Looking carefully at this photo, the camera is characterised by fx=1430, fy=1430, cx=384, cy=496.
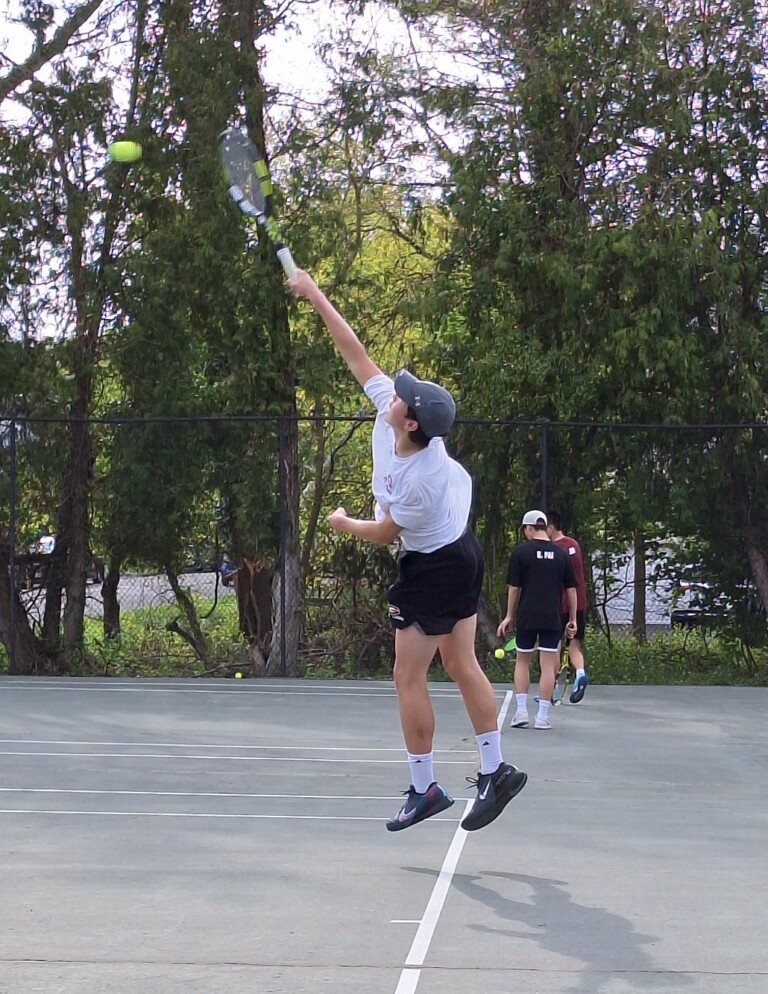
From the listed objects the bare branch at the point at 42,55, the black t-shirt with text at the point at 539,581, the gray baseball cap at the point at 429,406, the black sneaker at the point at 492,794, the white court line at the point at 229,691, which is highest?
the bare branch at the point at 42,55

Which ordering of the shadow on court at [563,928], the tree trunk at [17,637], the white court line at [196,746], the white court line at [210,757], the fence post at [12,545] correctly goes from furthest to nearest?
the tree trunk at [17,637] → the fence post at [12,545] → the white court line at [196,746] → the white court line at [210,757] → the shadow on court at [563,928]

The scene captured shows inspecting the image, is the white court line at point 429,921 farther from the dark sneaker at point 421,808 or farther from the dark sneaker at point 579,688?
the dark sneaker at point 579,688

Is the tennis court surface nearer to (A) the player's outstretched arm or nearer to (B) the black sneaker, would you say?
(B) the black sneaker

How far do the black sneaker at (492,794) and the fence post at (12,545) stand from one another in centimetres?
990

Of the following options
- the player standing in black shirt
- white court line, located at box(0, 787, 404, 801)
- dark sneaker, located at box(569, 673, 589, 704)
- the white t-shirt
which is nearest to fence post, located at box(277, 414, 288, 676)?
dark sneaker, located at box(569, 673, 589, 704)

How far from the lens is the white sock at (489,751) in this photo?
614cm

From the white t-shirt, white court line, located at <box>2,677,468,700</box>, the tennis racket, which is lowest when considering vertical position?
white court line, located at <box>2,677,468,700</box>

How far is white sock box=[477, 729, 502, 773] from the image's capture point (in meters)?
6.14

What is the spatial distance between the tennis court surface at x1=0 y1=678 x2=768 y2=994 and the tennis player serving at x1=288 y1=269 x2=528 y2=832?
1.38 feet

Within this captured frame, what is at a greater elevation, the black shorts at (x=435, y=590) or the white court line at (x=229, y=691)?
the black shorts at (x=435, y=590)

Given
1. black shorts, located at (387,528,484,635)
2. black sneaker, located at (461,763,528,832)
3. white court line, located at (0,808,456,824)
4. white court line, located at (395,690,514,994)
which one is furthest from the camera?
white court line, located at (0,808,456,824)

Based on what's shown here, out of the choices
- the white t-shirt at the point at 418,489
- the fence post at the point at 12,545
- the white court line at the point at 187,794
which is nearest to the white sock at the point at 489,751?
the white t-shirt at the point at 418,489

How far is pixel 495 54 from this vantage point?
15680 mm

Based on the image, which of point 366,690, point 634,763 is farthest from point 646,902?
point 366,690
